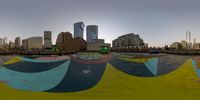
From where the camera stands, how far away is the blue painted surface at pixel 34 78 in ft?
42.1

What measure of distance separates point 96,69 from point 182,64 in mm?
7213

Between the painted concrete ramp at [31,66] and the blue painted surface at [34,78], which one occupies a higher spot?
the painted concrete ramp at [31,66]

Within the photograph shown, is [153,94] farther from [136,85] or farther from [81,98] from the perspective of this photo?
[81,98]

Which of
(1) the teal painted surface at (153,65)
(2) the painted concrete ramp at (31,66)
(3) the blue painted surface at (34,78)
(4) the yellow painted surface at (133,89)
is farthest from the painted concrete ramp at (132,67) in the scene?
(2) the painted concrete ramp at (31,66)

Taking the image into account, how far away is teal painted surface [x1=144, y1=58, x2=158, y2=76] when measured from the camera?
49.6 ft

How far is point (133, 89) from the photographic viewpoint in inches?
486

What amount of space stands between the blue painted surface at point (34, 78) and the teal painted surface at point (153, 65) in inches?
268

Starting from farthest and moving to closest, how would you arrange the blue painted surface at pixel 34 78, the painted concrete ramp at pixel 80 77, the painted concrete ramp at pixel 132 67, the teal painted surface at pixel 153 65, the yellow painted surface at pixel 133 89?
the teal painted surface at pixel 153 65
the painted concrete ramp at pixel 132 67
the blue painted surface at pixel 34 78
the painted concrete ramp at pixel 80 77
the yellow painted surface at pixel 133 89

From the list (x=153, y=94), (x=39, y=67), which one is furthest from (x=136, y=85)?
(x=39, y=67)

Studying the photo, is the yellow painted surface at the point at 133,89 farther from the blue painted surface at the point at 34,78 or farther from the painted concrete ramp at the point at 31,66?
the painted concrete ramp at the point at 31,66

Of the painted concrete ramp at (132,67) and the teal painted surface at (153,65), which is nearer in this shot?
the painted concrete ramp at (132,67)

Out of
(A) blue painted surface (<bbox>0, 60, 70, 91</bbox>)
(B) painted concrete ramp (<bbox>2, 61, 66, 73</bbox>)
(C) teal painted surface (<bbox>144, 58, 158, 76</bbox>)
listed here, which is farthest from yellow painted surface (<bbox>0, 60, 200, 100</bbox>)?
(B) painted concrete ramp (<bbox>2, 61, 66, 73</bbox>)

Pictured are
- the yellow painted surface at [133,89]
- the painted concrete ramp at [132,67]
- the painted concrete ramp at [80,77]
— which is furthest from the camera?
the painted concrete ramp at [132,67]

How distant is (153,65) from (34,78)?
31.4 feet
